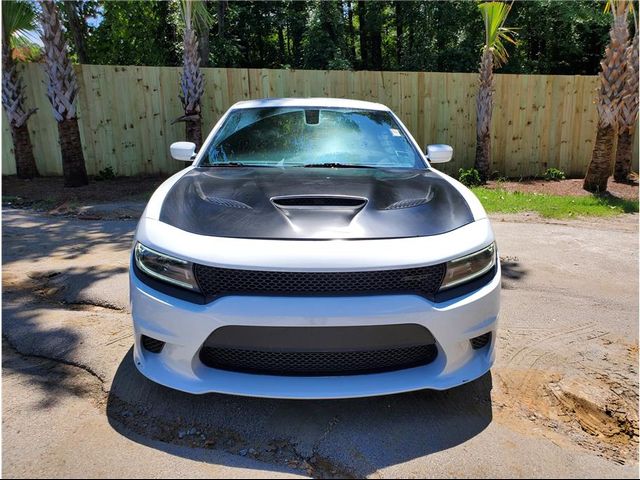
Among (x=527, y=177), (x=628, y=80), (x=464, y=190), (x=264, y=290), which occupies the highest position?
(x=628, y=80)

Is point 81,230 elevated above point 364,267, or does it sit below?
below

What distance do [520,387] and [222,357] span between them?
1.73m

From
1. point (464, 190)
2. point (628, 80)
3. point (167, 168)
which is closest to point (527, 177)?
point (628, 80)

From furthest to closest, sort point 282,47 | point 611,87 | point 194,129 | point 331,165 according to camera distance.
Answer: point 282,47 < point 194,129 < point 611,87 < point 331,165

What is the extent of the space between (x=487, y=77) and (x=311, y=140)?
7286mm

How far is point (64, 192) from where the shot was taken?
838 centimetres

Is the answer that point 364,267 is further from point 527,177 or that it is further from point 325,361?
point 527,177

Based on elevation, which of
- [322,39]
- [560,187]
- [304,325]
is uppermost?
[322,39]

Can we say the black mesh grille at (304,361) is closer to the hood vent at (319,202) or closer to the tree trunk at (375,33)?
the hood vent at (319,202)

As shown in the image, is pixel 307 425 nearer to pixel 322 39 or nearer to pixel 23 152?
pixel 23 152

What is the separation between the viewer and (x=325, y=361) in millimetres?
2262

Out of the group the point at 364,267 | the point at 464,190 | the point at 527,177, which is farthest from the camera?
the point at 527,177

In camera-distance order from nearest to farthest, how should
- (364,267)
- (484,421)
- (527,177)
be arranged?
(364,267), (484,421), (527,177)

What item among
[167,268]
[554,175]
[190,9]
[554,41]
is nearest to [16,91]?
[190,9]
